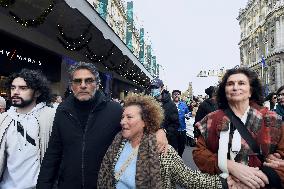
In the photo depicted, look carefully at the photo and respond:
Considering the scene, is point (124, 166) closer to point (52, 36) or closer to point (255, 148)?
point (255, 148)

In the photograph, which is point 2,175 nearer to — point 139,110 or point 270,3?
point 139,110

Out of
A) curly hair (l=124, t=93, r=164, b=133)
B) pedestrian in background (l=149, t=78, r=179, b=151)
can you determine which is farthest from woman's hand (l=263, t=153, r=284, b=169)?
pedestrian in background (l=149, t=78, r=179, b=151)

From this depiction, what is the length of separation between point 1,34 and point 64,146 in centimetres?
996

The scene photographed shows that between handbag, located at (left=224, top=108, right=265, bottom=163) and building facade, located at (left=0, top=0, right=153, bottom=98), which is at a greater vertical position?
building facade, located at (left=0, top=0, right=153, bottom=98)

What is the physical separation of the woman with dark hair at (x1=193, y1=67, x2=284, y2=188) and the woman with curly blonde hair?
14 centimetres

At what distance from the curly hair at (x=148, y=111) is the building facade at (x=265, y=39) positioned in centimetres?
5412

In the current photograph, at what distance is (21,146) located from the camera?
351cm

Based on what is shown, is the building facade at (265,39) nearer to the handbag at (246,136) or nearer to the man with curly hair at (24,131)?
the man with curly hair at (24,131)

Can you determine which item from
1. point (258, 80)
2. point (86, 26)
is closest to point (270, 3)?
point (86, 26)

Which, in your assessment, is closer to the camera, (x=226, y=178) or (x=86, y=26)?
(x=226, y=178)

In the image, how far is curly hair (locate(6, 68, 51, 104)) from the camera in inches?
146

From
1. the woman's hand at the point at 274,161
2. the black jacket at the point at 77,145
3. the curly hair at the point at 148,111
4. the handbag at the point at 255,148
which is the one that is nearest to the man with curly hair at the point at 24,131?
the black jacket at the point at 77,145

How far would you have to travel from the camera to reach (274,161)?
275cm

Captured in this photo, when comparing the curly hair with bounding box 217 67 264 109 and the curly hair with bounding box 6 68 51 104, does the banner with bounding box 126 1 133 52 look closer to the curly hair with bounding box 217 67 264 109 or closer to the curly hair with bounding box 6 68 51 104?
the curly hair with bounding box 6 68 51 104
